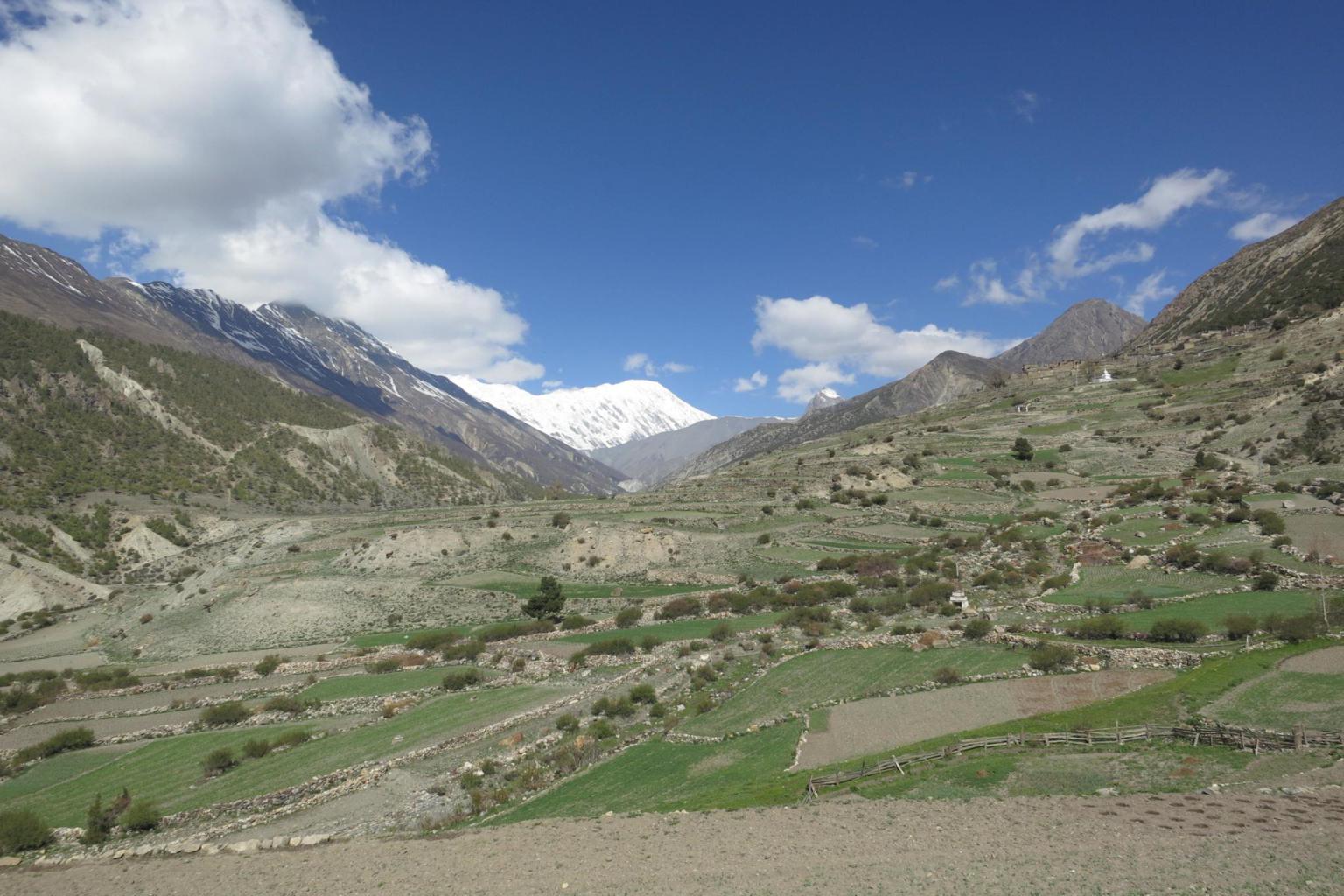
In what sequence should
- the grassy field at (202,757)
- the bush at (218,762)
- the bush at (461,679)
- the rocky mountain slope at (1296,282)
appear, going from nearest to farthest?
the grassy field at (202,757) < the bush at (218,762) < the bush at (461,679) < the rocky mountain slope at (1296,282)

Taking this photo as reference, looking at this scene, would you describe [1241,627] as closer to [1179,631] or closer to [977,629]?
[1179,631]

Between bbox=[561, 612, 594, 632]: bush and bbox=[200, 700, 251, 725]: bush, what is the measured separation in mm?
21404

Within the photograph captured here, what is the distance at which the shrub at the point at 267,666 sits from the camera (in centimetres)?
4642

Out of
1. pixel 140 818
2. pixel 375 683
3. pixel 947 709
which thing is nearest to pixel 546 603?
pixel 375 683

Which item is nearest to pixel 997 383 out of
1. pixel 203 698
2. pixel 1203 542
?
pixel 1203 542

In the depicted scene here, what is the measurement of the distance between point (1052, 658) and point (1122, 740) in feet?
30.8

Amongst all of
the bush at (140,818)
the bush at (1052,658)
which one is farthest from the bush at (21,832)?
the bush at (1052,658)

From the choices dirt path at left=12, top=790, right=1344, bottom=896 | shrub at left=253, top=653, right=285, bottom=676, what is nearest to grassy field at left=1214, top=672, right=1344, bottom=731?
dirt path at left=12, top=790, right=1344, bottom=896

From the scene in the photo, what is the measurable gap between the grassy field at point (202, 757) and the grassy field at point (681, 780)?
9848 mm

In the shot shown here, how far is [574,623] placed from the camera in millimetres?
52406

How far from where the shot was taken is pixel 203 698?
41781 mm

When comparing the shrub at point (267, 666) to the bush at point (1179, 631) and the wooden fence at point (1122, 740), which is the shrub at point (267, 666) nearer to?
the wooden fence at point (1122, 740)

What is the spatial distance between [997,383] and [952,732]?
188 meters

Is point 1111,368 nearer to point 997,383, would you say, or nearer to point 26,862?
point 997,383
